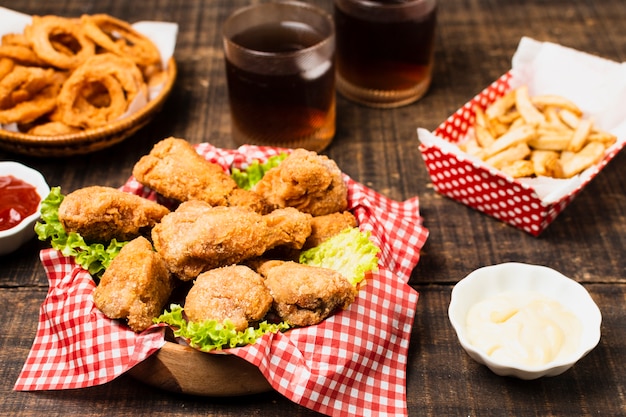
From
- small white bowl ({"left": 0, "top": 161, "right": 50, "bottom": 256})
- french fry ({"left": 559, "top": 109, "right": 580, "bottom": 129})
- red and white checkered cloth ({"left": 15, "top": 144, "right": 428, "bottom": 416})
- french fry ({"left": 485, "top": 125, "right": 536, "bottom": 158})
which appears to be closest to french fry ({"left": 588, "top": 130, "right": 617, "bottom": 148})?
french fry ({"left": 559, "top": 109, "right": 580, "bottom": 129})

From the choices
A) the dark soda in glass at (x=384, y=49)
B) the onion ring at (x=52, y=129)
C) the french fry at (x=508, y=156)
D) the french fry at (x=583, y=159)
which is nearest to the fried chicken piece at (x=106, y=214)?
the onion ring at (x=52, y=129)

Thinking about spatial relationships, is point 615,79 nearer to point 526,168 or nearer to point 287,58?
point 526,168

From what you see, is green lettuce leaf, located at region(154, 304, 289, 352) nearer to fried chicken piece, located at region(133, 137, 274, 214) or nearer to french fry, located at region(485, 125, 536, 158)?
fried chicken piece, located at region(133, 137, 274, 214)

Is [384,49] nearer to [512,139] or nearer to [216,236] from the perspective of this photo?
[512,139]

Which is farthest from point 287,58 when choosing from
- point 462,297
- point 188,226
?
point 462,297

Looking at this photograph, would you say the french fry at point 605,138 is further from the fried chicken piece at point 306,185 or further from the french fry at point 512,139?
the fried chicken piece at point 306,185

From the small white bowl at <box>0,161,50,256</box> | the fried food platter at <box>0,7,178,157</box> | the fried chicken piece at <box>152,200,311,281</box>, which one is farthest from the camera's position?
the fried food platter at <box>0,7,178,157</box>
